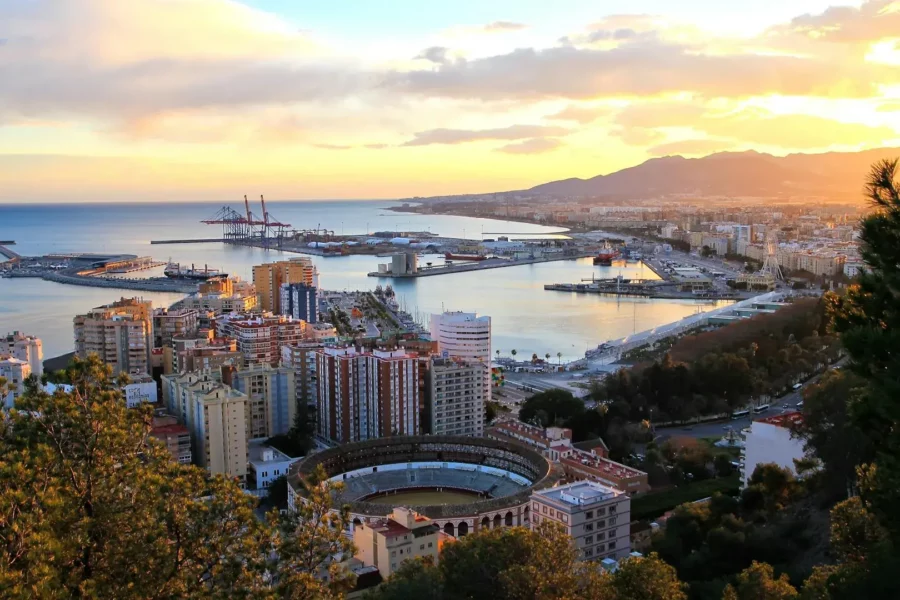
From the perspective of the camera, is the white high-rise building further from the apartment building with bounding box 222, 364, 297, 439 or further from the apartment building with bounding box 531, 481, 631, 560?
the apartment building with bounding box 531, 481, 631, 560

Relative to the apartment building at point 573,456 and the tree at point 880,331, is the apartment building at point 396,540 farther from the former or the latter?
the tree at point 880,331

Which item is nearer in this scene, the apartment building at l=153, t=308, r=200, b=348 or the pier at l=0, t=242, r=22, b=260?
the apartment building at l=153, t=308, r=200, b=348

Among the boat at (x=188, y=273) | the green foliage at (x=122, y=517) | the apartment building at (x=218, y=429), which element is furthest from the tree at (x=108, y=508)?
the boat at (x=188, y=273)

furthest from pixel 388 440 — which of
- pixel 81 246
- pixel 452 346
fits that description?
pixel 81 246

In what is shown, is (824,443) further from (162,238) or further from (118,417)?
(162,238)

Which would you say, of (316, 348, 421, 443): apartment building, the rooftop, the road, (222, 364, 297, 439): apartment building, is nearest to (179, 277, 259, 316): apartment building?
(222, 364, 297, 439): apartment building

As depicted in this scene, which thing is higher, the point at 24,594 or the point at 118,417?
the point at 118,417
